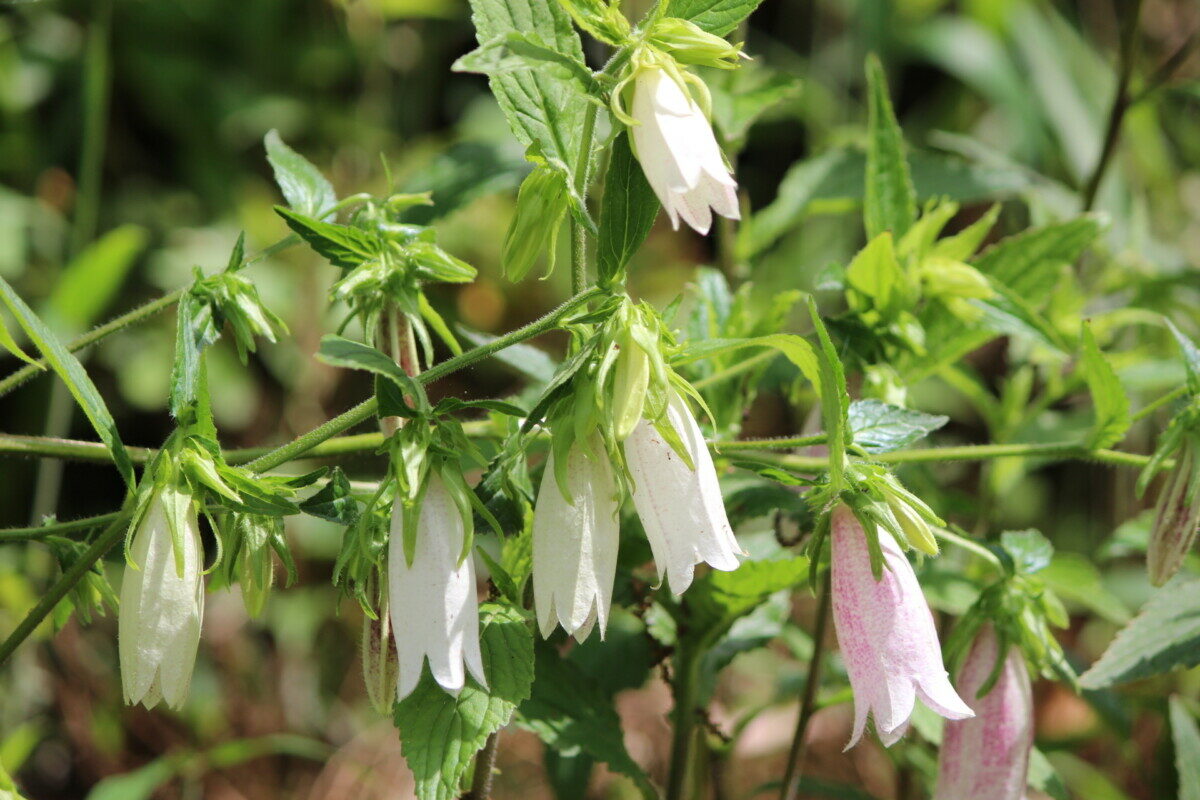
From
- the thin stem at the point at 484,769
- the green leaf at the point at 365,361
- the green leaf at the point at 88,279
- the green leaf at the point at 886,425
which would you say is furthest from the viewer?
the green leaf at the point at 88,279

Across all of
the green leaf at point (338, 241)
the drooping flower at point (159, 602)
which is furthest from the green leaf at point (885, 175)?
the drooping flower at point (159, 602)

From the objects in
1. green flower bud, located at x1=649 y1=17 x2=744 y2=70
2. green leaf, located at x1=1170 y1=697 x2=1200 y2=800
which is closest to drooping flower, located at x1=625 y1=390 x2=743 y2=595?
green flower bud, located at x1=649 y1=17 x2=744 y2=70

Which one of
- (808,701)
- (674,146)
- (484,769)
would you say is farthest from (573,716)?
(674,146)

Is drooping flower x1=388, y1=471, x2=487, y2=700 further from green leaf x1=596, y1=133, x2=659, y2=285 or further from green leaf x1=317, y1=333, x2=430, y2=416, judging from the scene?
green leaf x1=596, y1=133, x2=659, y2=285

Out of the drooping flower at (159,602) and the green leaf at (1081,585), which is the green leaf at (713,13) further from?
the green leaf at (1081,585)

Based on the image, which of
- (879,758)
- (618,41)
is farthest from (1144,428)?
(618,41)

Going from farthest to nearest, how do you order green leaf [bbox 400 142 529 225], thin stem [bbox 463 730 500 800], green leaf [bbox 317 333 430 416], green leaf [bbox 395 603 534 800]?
1. green leaf [bbox 400 142 529 225]
2. thin stem [bbox 463 730 500 800]
3. green leaf [bbox 395 603 534 800]
4. green leaf [bbox 317 333 430 416]

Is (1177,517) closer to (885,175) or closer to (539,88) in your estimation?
(885,175)
